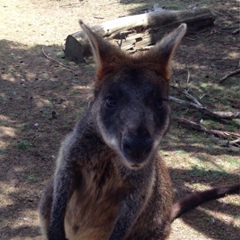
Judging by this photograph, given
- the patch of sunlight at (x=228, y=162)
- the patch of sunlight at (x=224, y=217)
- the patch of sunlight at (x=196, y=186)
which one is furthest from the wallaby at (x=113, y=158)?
the patch of sunlight at (x=228, y=162)

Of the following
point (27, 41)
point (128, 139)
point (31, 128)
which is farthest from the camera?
point (27, 41)

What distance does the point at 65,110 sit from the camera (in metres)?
5.88

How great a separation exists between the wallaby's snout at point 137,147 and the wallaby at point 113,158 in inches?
2.1

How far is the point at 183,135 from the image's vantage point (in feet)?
17.6

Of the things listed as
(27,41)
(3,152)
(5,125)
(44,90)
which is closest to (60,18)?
(27,41)

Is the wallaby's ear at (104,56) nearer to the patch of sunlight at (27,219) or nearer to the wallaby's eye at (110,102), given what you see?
the wallaby's eye at (110,102)

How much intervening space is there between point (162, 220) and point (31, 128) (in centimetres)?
243

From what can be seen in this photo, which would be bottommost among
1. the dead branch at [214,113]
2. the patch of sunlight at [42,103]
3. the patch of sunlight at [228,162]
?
the patch of sunlight at [228,162]

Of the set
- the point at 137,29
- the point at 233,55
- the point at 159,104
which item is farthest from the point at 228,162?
the point at 137,29

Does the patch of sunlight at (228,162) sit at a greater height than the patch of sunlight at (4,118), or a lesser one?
lesser

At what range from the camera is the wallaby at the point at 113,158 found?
2.83 metres

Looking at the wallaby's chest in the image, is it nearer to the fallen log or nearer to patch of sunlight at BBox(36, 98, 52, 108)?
patch of sunlight at BBox(36, 98, 52, 108)

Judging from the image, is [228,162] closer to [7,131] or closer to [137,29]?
[7,131]

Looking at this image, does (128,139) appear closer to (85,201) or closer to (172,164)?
(85,201)
